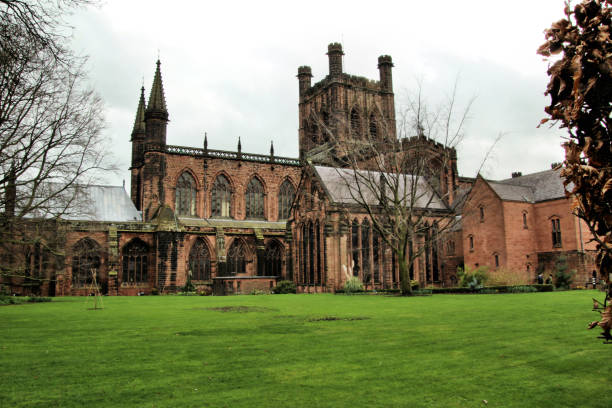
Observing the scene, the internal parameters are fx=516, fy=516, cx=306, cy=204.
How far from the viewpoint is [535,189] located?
138ft

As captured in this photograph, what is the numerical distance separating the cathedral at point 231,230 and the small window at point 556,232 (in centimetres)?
173

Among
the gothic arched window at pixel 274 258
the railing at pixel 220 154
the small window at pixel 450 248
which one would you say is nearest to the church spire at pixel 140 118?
the railing at pixel 220 154

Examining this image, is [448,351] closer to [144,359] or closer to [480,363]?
[480,363]

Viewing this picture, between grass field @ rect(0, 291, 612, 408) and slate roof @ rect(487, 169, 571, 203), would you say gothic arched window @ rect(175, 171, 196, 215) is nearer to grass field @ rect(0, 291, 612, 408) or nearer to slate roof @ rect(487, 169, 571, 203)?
slate roof @ rect(487, 169, 571, 203)

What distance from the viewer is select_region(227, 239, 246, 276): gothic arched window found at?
47875 mm

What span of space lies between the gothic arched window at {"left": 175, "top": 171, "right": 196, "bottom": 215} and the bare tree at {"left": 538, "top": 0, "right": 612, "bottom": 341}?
155 feet

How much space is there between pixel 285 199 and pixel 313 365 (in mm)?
48053

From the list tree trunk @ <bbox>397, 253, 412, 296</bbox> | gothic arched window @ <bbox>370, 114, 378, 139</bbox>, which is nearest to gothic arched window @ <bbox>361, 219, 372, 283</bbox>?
tree trunk @ <bbox>397, 253, 412, 296</bbox>

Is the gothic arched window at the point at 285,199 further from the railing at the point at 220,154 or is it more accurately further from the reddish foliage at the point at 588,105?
the reddish foliage at the point at 588,105

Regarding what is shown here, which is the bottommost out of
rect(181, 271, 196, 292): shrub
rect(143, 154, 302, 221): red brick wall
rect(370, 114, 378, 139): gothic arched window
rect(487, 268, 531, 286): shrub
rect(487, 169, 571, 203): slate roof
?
rect(181, 271, 196, 292): shrub

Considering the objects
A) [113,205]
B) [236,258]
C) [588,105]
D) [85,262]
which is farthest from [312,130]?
[588,105]

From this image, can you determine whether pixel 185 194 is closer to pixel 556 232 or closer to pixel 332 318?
pixel 556 232

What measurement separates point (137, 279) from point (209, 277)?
618 cm

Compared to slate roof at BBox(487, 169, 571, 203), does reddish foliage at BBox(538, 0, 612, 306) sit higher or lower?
lower
